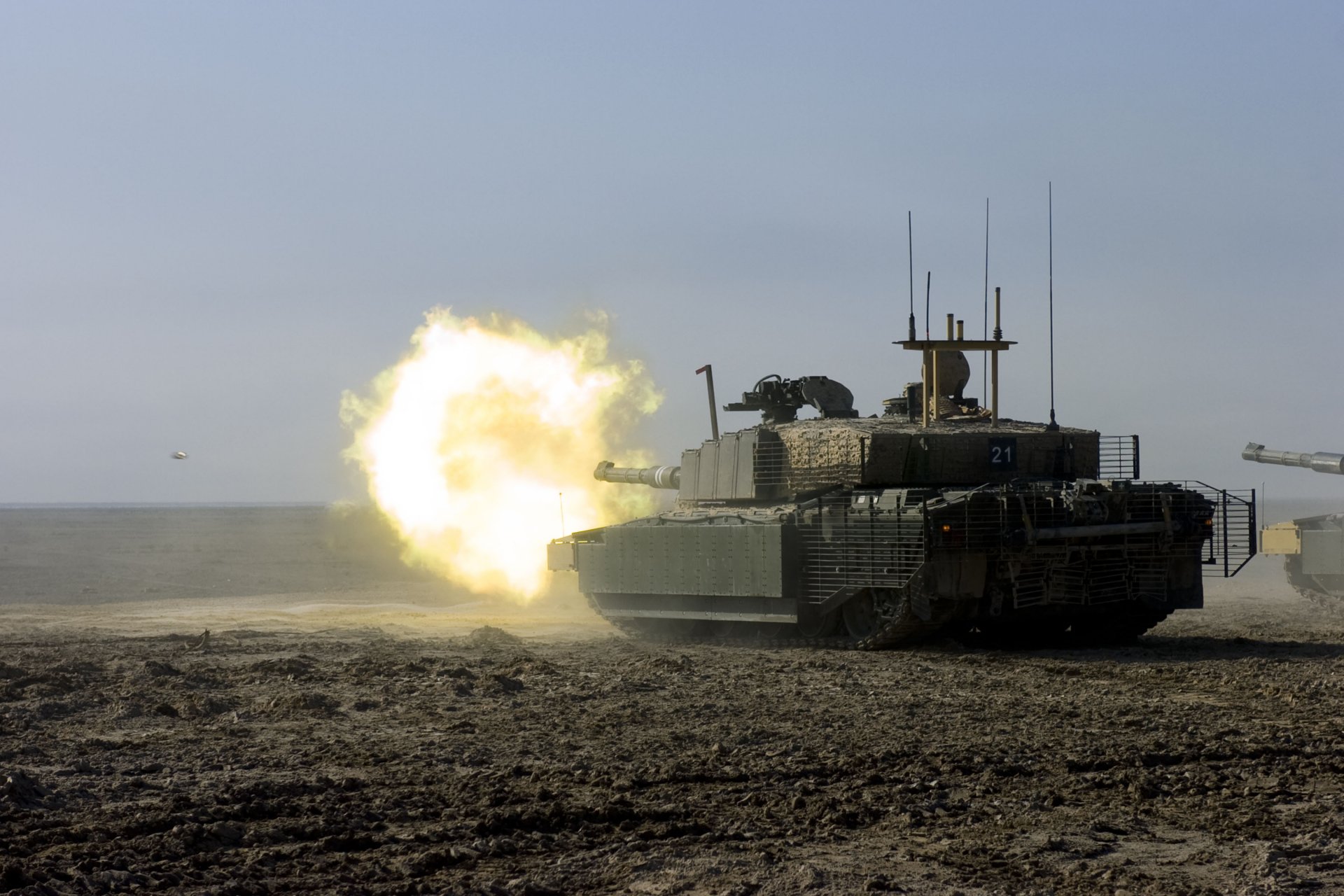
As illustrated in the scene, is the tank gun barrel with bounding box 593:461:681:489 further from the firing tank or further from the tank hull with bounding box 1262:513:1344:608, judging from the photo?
the tank hull with bounding box 1262:513:1344:608

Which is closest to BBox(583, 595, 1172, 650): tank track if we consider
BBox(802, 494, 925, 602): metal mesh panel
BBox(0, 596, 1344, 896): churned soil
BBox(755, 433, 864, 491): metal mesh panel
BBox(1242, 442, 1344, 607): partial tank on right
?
BBox(802, 494, 925, 602): metal mesh panel

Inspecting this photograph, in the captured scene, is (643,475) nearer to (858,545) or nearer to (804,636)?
(804,636)

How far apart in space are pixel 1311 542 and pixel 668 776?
22037mm

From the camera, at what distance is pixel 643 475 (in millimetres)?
24359

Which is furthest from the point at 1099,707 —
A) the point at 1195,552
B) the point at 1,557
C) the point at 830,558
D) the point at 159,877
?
the point at 1,557

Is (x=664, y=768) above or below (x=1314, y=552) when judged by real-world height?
below

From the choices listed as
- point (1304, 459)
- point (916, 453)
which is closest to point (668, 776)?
point (916, 453)

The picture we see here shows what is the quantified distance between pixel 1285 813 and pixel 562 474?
2041cm

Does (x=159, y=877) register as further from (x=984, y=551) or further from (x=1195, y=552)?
(x=1195, y=552)

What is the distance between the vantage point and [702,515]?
20.5 m

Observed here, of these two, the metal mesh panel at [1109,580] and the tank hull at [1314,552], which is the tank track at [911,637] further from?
the tank hull at [1314,552]

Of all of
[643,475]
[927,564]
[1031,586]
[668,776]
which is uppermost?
[643,475]

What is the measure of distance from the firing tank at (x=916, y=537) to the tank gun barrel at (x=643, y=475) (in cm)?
151

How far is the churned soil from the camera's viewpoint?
770 centimetres
